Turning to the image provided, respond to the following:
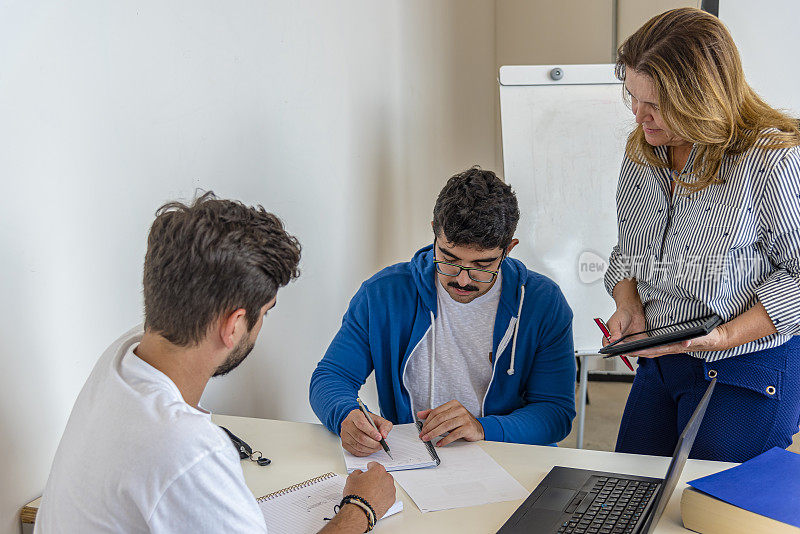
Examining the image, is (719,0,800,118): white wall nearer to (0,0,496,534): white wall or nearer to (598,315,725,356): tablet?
(0,0,496,534): white wall

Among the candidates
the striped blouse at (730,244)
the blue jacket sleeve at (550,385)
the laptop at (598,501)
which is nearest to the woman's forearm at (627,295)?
the striped blouse at (730,244)

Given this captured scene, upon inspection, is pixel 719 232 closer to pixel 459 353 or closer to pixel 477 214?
pixel 477 214

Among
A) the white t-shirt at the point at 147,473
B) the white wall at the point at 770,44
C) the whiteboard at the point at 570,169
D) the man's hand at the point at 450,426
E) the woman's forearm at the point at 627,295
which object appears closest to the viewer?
the white t-shirt at the point at 147,473

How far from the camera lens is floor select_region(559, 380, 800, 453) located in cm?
352

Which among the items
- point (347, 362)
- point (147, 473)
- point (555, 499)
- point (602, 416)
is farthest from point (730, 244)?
point (602, 416)

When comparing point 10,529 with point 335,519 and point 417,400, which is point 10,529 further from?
point 417,400

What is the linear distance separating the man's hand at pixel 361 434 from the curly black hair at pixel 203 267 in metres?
0.52

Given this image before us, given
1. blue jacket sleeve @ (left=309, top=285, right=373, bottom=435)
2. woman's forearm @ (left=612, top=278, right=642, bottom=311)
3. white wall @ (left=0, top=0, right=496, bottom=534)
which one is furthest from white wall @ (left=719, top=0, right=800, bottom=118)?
blue jacket sleeve @ (left=309, top=285, right=373, bottom=435)

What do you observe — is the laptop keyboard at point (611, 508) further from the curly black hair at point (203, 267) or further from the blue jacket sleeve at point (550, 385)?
the curly black hair at point (203, 267)

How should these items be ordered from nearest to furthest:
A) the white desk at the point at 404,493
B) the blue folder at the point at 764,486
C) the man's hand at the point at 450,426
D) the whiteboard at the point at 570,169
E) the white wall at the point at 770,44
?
the blue folder at the point at 764,486 → the white desk at the point at 404,493 → the man's hand at the point at 450,426 → the whiteboard at the point at 570,169 → the white wall at the point at 770,44

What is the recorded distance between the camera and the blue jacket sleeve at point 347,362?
63.4 inches

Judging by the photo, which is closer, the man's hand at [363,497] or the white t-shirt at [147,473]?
the white t-shirt at [147,473]

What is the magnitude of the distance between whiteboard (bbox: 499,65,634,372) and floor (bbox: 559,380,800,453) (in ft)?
3.45

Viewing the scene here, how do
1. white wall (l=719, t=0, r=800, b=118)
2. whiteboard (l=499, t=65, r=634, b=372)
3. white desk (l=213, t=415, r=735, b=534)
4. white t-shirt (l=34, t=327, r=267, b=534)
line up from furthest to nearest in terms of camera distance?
Result: white wall (l=719, t=0, r=800, b=118), whiteboard (l=499, t=65, r=634, b=372), white desk (l=213, t=415, r=735, b=534), white t-shirt (l=34, t=327, r=267, b=534)
